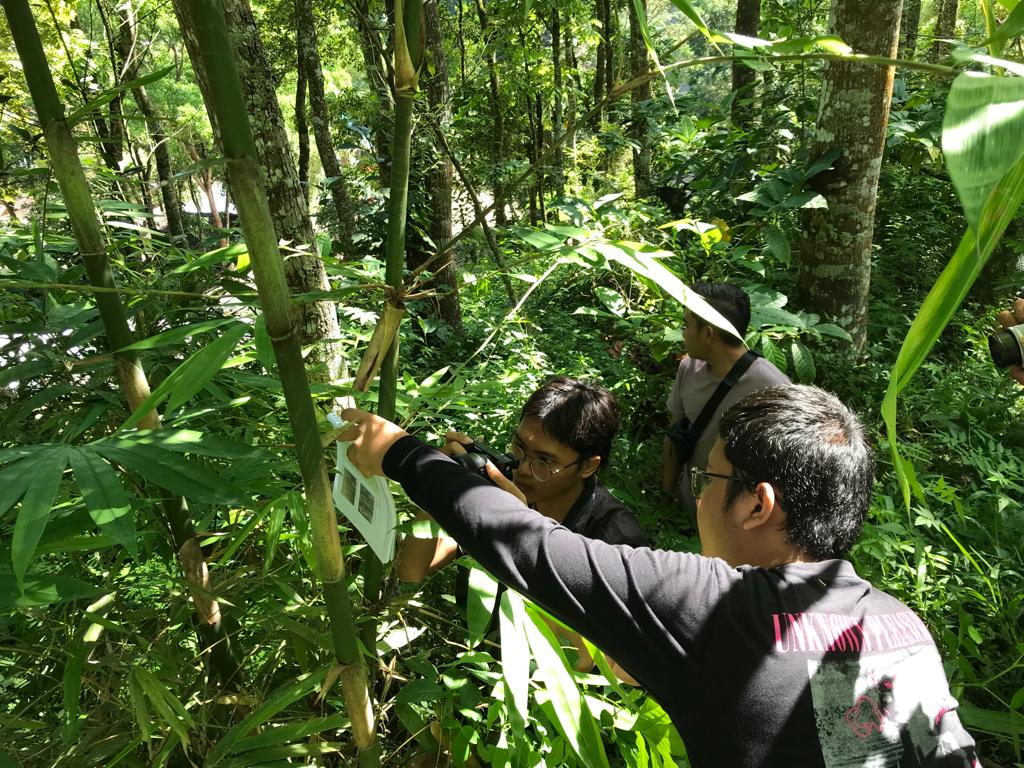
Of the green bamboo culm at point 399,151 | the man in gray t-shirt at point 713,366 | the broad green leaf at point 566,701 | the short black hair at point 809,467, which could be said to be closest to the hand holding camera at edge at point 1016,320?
the man in gray t-shirt at point 713,366

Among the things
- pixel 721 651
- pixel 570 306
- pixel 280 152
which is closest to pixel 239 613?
pixel 721 651

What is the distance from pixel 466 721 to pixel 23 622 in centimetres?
84

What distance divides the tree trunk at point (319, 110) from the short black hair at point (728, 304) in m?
3.01

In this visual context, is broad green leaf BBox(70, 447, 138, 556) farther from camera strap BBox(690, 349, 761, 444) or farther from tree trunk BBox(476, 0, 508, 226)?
tree trunk BBox(476, 0, 508, 226)

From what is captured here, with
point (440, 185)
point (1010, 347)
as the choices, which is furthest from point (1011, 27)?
point (440, 185)

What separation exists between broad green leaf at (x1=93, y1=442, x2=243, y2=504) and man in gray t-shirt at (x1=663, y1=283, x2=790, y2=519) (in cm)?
166

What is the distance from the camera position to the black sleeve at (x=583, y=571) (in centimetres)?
87

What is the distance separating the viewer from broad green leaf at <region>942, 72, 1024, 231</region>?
0.90 feet

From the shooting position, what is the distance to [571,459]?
162 centimetres

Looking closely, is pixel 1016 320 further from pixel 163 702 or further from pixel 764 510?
pixel 163 702

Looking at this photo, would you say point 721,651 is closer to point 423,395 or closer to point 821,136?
point 423,395

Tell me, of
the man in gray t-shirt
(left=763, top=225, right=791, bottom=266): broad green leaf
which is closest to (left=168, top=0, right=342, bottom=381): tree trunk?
the man in gray t-shirt

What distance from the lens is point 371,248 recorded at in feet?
18.1

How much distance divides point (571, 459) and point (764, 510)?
0.65 m
